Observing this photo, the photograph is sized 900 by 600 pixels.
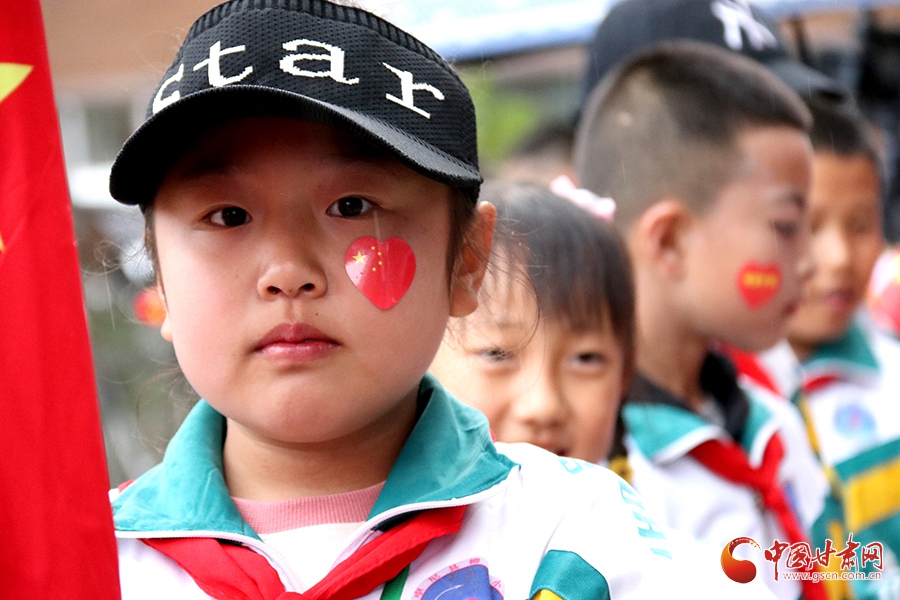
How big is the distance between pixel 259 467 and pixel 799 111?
1.73m

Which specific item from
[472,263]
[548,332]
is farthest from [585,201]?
[472,263]

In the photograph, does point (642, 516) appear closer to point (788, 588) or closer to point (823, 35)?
point (788, 588)

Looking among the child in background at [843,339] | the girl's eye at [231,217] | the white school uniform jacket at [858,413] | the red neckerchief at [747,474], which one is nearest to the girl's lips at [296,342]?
the girl's eye at [231,217]

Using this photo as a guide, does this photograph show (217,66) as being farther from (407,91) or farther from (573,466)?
(573,466)

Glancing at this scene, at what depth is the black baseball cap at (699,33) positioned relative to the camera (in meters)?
2.80

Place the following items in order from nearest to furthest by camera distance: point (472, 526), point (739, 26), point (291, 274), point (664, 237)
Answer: point (291, 274), point (472, 526), point (664, 237), point (739, 26)

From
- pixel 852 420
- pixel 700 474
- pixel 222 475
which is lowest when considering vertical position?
pixel 852 420

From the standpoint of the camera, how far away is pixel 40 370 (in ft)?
3.07

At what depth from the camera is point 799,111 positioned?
2498mm

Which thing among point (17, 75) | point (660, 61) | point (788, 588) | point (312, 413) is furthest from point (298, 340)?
point (660, 61)

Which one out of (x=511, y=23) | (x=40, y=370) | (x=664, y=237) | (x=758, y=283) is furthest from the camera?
(x=511, y=23)

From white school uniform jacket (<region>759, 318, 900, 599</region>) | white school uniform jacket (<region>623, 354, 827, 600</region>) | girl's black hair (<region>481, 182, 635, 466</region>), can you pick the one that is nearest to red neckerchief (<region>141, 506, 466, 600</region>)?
girl's black hair (<region>481, 182, 635, 466</region>)

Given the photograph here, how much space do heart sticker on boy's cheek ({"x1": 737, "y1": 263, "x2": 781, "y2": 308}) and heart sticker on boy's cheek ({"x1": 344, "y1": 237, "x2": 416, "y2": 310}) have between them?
4.27 ft

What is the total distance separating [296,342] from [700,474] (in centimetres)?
128
